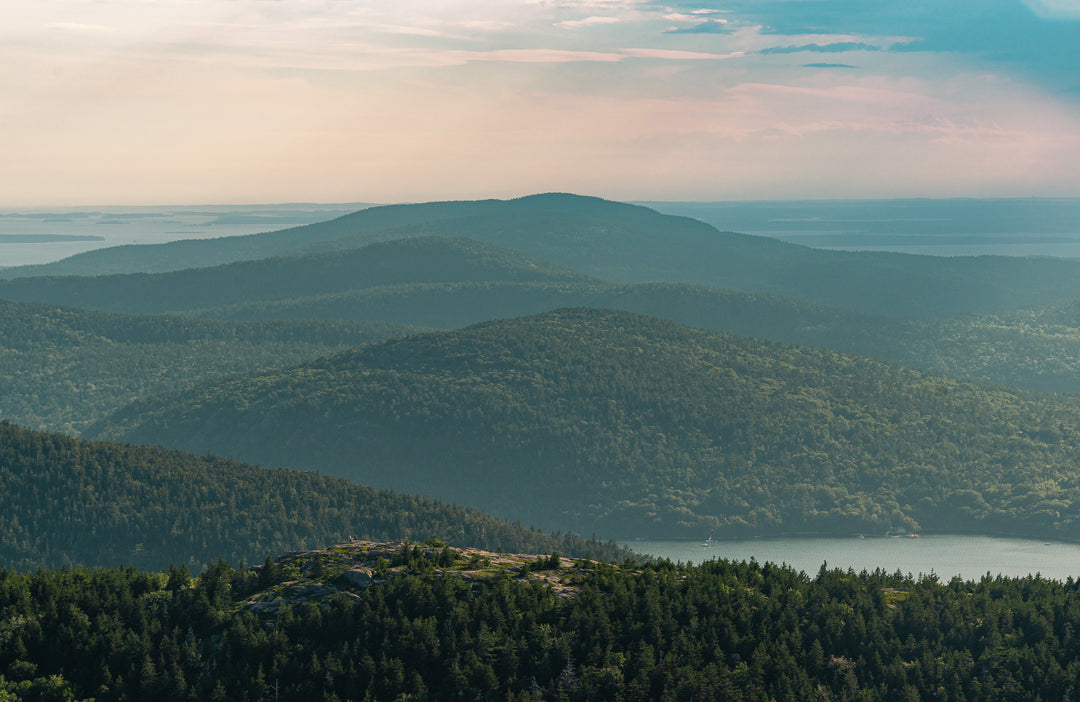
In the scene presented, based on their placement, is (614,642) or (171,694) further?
(614,642)

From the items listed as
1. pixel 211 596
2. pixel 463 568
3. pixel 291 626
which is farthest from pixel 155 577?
pixel 463 568

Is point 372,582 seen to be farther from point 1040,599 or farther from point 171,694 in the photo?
point 1040,599

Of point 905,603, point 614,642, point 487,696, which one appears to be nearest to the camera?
point 487,696

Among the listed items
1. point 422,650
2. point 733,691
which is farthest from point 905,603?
point 422,650

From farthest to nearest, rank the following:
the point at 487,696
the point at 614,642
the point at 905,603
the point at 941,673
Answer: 1. the point at 905,603
2. the point at 941,673
3. the point at 614,642
4. the point at 487,696

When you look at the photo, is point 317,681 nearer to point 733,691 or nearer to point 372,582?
point 372,582

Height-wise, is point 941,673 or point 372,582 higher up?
point 372,582
